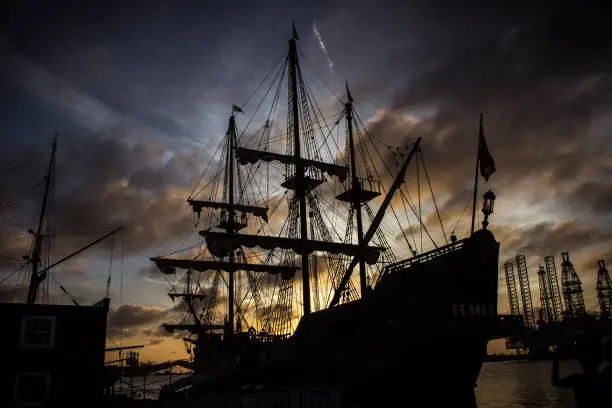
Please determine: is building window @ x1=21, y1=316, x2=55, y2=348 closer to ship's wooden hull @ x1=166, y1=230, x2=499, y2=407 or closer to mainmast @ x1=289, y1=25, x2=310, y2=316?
ship's wooden hull @ x1=166, y1=230, x2=499, y2=407

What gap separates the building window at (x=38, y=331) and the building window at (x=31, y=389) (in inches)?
49.5

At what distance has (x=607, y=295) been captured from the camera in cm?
12706

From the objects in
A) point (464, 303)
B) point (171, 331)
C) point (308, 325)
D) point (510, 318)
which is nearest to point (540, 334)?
point (464, 303)

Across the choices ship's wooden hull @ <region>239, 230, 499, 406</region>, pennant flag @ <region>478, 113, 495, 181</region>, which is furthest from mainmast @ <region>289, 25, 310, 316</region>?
pennant flag @ <region>478, 113, 495, 181</region>

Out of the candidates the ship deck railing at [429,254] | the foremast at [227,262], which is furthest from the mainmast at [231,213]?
the ship deck railing at [429,254]

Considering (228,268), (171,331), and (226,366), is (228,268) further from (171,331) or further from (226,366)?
(226,366)

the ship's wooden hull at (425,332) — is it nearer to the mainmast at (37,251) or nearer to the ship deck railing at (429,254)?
the ship deck railing at (429,254)

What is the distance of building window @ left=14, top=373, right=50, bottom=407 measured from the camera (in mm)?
19219

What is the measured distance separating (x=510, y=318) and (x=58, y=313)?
834 inches

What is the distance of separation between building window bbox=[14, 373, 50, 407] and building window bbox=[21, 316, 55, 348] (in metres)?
1.26

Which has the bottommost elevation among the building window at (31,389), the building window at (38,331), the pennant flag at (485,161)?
the building window at (31,389)

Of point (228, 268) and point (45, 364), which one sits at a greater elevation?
point (228, 268)

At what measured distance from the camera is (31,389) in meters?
19.6

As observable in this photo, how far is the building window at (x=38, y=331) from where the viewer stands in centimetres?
2002
